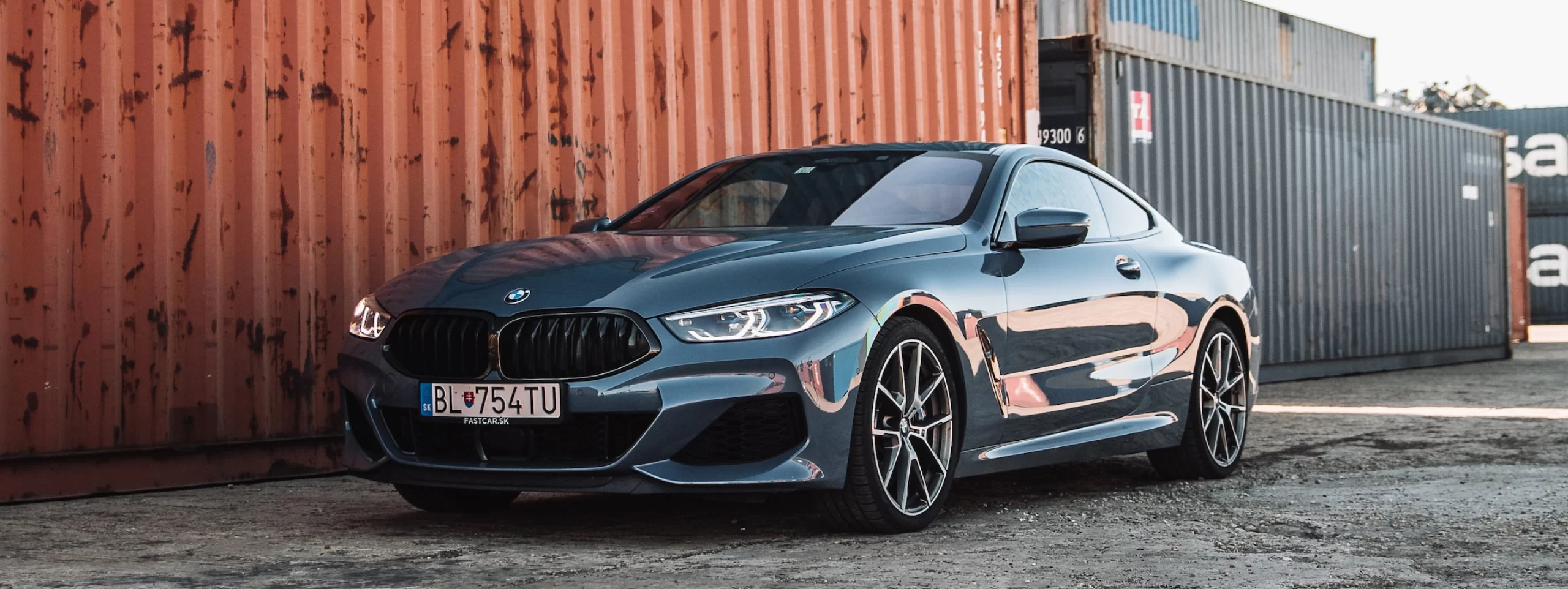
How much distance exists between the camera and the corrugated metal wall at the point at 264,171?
252 inches

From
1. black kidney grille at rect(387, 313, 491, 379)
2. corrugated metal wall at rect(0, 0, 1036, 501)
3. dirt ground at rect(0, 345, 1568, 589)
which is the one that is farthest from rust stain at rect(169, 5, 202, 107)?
black kidney grille at rect(387, 313, 491, 379)

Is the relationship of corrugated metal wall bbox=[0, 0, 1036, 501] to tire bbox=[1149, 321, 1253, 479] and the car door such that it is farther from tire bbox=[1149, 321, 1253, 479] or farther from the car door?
tire bbox=[1149, 321, 1253, 479]

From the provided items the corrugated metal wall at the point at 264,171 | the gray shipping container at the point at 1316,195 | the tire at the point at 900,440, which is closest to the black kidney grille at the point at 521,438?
the tire at the point at 900,440

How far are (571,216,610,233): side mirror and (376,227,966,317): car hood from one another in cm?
63

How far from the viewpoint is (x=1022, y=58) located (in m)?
11.5

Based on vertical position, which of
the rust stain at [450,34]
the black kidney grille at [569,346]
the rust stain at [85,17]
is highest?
the rust stain at [450,34]

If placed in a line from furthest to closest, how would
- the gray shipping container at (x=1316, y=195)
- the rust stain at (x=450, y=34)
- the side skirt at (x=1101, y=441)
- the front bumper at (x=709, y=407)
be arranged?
the gray shipping container at (x=1316, y=195)
the rust stain at (x=450, y=34)
the side skirt at (x=1101, y=441)
the front bumper at (x=709, y=407)

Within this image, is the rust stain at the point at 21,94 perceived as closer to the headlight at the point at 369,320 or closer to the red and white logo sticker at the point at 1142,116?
the headlight at the point at 369,320

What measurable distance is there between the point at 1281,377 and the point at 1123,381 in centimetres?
961

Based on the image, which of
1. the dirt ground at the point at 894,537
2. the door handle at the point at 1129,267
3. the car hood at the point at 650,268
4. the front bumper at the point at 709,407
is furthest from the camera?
the door handle at the point at 1129,267

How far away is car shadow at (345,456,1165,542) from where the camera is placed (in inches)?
203

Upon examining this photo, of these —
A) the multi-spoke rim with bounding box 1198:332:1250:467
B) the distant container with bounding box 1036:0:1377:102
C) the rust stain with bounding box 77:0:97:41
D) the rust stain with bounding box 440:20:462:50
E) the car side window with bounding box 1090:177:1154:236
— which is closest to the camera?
the rust stain with bounding box 77:0:97:41

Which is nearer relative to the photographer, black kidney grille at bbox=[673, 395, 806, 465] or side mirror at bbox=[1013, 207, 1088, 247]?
black kidney grille at bbox=[673, 395, 806, 465]

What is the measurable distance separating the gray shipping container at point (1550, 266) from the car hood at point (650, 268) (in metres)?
37.1
